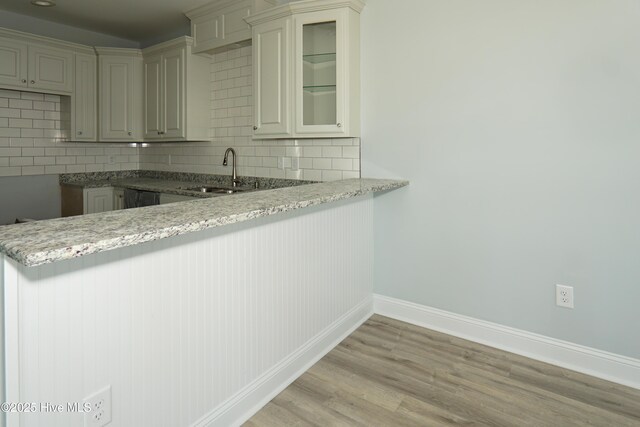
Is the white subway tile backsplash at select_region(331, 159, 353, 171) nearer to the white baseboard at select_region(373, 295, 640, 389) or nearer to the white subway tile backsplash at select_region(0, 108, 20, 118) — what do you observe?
the white baseboard at select_region(373, 295, 640, 389)

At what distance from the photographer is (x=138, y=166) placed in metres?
4.90

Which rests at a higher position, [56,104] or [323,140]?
[56,104]

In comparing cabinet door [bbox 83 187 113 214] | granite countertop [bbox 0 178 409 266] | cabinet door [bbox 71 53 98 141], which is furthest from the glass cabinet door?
cabinet door [bbox 71 53 98 141]

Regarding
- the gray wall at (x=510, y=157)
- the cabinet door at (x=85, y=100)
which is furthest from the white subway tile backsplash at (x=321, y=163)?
the cabinet door at (x=85, y=100)

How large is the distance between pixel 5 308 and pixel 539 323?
2.51m

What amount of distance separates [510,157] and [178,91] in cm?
298

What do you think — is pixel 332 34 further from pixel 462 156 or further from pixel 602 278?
pixel 602 278

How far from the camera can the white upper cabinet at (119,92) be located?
423cm

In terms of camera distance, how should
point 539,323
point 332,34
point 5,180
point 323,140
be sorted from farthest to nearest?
point 5,180 → point 323,140 → point 332,34 → point 539,323

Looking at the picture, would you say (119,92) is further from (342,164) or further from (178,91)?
(342,164)

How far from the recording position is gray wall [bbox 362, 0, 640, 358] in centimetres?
209

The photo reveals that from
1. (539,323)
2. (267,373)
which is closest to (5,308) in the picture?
(267,373)

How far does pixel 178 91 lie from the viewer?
3871 millimetres

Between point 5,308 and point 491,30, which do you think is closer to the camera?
point 5,308
